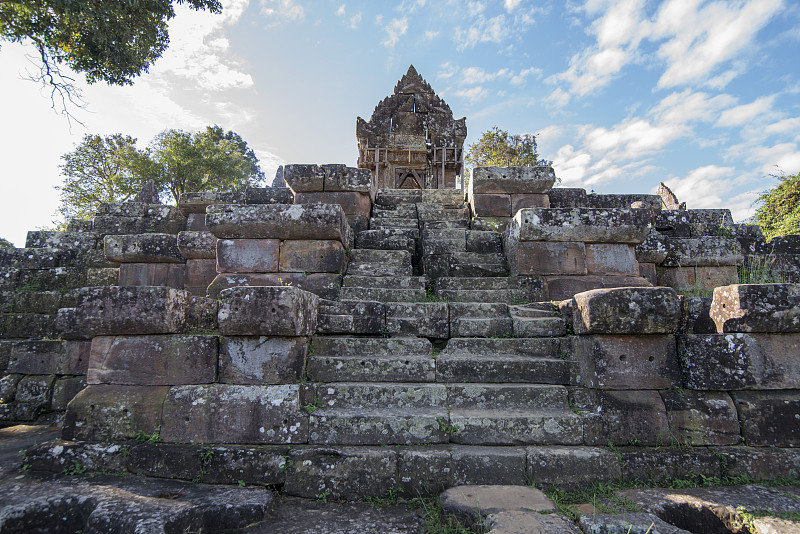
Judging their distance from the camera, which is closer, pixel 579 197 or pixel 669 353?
pixel 669 353

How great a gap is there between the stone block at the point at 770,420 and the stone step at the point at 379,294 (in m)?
3.04

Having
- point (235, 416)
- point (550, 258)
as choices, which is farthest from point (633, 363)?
point (235, 416)

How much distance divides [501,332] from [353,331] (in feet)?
4.92

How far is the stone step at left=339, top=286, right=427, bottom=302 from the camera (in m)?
4.73

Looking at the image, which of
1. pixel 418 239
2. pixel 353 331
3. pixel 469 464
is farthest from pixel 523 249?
pixel 469 464

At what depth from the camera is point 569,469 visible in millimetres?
2912

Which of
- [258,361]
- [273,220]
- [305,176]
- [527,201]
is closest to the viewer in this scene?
[258,361]

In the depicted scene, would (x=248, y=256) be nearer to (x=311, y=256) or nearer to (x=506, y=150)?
(x=311, y=256)

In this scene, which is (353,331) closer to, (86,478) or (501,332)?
(501,332)

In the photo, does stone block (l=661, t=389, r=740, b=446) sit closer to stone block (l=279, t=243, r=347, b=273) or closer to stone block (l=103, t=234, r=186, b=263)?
stone block (l=279, t=243, r=347, b=273)

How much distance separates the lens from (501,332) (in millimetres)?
4047

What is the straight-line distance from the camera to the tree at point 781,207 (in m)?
9.15

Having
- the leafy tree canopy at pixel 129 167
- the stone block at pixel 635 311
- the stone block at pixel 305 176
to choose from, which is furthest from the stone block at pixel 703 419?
the leafy tree canopy at pixel 129 167

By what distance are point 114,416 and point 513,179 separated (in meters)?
6.03
